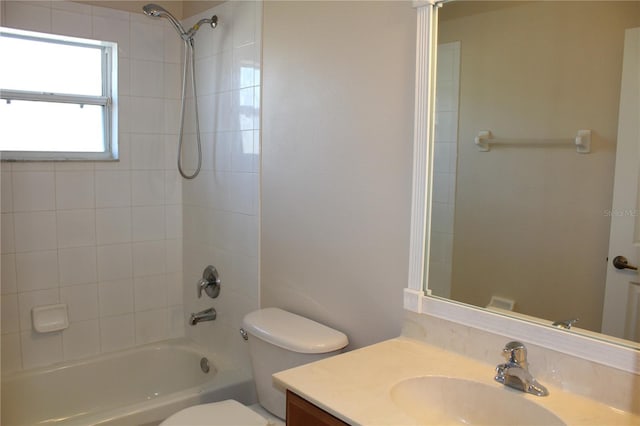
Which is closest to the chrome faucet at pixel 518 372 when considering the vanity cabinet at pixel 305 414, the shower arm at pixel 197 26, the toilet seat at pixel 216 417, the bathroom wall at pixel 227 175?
the vanity cabinet at pixel 305 414

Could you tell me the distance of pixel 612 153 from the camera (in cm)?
138

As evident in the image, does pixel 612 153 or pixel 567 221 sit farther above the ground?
pixel 612 153

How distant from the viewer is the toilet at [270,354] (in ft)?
6.09

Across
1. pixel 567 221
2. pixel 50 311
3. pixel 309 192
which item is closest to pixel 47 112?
pixel 50 311

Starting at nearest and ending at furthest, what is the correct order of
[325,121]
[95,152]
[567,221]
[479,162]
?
1. [567,221]
2. [479,162]
3. [325,121]
4. [95,152]

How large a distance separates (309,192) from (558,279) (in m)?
0.99

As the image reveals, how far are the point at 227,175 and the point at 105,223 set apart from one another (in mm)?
731

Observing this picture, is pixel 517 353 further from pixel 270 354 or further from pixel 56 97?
pixel 56 97

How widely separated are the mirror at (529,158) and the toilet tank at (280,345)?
0.44 m

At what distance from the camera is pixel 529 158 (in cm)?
158

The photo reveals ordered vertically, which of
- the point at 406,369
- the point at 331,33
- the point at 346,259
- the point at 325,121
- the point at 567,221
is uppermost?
the point at 331,33

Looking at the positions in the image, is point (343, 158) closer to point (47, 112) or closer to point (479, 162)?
point (479, 162)

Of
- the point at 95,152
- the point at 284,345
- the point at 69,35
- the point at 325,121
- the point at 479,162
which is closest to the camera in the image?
the point at 479,162

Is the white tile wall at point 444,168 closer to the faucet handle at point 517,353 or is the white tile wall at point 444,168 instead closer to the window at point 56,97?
the faucet handle at point 517,353
